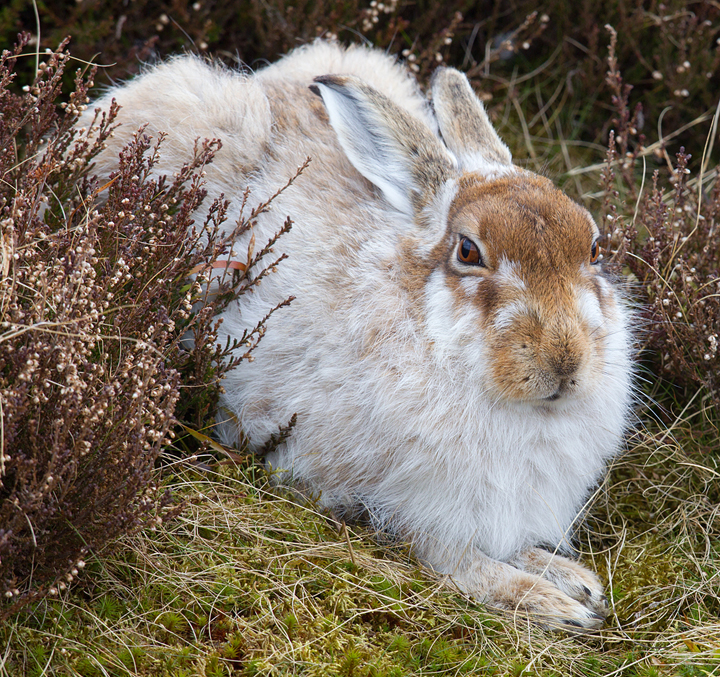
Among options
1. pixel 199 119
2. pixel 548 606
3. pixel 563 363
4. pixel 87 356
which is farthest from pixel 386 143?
pixel 548 606

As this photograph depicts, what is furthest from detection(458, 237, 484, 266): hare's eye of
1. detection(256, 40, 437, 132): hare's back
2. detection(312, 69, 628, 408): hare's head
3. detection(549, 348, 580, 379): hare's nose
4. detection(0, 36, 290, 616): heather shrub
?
detection(256, 40, 437, 132): hare's back

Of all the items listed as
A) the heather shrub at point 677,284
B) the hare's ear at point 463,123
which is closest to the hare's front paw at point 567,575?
the heather shrub at point 677,284

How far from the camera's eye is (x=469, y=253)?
3336mm

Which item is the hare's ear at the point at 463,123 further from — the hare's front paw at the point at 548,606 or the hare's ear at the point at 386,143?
the hare's front paw at the point at 548,606

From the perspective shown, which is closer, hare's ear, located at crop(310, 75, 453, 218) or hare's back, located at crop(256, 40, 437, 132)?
hare's ear, located at crop(310, 75, 453, 218)

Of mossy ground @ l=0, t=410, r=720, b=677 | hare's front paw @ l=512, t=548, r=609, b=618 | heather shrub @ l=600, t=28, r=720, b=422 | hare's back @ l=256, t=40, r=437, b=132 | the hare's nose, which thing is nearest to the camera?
mossy ground @ l=0, t=410, r=720, b=677

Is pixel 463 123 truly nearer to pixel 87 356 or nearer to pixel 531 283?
pixel 531 283

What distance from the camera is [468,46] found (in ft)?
20.1

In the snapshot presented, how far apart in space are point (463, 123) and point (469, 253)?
3.30 feet

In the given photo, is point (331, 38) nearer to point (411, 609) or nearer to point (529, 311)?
point (529, 311)

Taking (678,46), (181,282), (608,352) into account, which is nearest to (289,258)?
(181,282)

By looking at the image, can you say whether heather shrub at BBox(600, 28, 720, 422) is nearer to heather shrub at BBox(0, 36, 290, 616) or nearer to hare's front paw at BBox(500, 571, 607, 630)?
hare's front paw at BBox(500, 571, 607, 630)

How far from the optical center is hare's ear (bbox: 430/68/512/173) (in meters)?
4.02

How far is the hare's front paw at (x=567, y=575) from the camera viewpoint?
3.46 m
